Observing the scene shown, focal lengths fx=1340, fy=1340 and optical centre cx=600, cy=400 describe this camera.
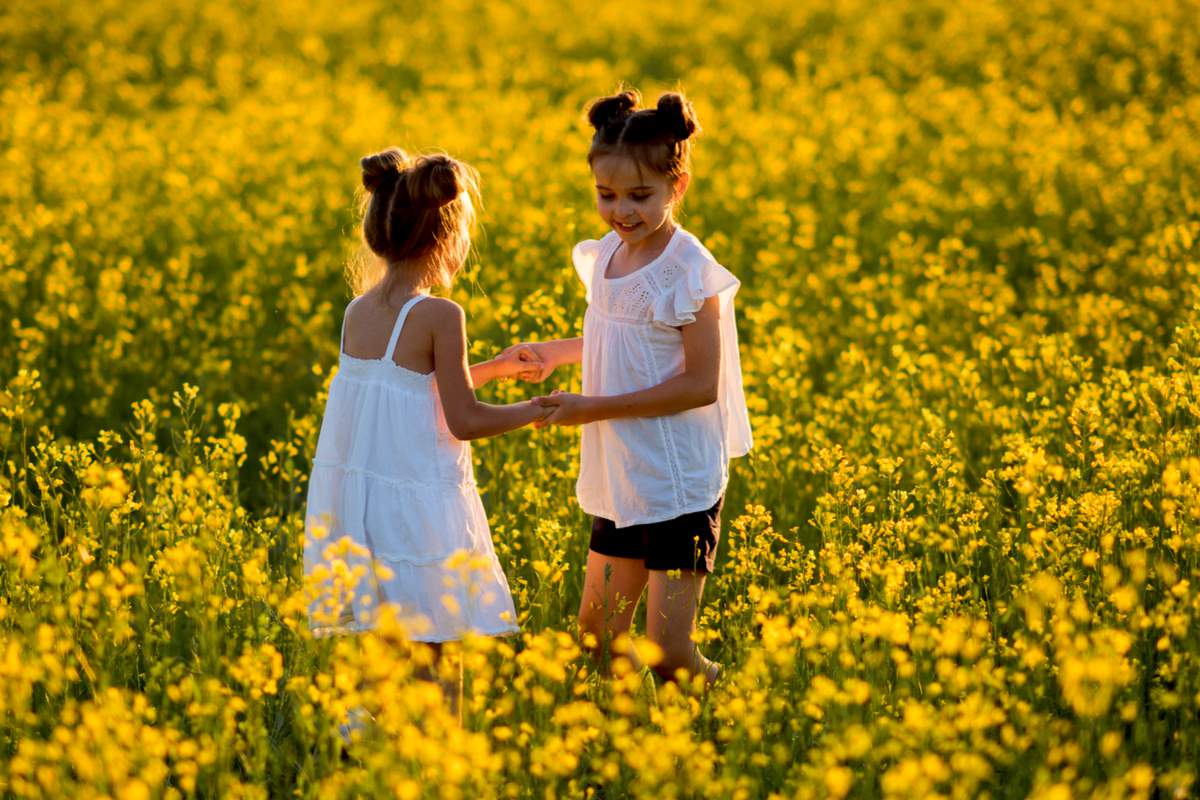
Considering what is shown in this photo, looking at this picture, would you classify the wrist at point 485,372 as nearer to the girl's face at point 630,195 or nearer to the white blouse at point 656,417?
the white blouse at point 656,417

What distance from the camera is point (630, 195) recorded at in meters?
3.43

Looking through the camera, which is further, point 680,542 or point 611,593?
point 611,593

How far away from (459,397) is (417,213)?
48cm

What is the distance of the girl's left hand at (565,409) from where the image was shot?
3355 mm

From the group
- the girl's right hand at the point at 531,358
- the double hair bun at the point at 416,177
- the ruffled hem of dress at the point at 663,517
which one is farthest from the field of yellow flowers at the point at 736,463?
the double hair bun at the point at 416,177

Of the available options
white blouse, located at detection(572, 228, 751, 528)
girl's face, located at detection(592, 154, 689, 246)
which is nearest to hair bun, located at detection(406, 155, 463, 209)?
girl's face, located at detection(592, 154, 689, 246)

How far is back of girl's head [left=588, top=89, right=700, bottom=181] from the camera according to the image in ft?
11.1

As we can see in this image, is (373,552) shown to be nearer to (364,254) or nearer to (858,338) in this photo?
(364,254)

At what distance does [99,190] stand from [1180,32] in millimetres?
12321

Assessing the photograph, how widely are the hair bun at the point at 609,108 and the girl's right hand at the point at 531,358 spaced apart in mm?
631

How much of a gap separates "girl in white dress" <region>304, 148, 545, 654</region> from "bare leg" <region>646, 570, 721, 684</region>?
1.34 feet

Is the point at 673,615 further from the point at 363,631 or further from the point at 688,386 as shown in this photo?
the point at 363,631

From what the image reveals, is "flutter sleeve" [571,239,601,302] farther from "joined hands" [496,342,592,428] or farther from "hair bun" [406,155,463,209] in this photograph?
"hair bun" [406,155,463,209]

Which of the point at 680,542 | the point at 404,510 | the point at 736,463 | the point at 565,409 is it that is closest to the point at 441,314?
the point at 565,409
